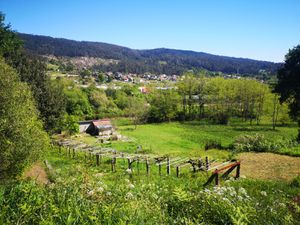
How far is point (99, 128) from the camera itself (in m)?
56.3

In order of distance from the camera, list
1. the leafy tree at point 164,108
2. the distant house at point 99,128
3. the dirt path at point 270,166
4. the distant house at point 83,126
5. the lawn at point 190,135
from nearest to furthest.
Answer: the dirt path at point 270,166 < the lawn at point 190,135 < the distant house at point 99,128 < the distant house at point 83,126 < the leafy tree at point 164,108

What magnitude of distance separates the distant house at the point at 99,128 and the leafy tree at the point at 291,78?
3561 cm

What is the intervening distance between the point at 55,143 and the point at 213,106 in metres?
48.2

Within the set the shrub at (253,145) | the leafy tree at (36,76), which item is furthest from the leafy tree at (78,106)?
the shrub at (253,145)

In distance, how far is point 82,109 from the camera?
7706 cm

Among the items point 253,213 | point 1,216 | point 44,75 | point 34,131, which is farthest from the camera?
point 44,75

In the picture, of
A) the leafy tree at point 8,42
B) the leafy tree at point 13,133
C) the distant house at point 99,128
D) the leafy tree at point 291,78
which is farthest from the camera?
the distant house at point 99,128

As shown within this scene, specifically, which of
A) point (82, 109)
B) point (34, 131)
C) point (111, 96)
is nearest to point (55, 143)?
point (34, 131)

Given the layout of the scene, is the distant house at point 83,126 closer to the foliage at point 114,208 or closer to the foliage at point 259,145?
the foliage at point 259,145

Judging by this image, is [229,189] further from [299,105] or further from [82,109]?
[82,109]

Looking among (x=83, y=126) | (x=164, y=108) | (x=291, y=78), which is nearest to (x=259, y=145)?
(x=291, y=78)

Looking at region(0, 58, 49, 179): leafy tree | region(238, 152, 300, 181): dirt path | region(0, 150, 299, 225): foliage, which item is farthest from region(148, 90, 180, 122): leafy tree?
region(0, 150, 299, 225): foliage

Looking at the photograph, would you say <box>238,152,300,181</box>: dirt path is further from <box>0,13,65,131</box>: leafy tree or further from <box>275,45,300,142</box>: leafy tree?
<box>0,13,65,131</box>: leafy tree

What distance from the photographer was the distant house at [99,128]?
185 ft
